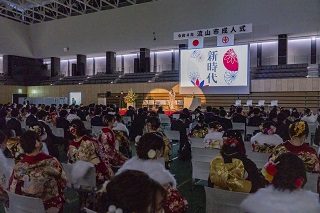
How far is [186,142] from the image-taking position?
7059 millimetres

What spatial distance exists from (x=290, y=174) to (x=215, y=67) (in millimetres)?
14503

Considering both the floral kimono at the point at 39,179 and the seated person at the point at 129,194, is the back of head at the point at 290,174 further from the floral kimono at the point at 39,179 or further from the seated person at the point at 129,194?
the floral kimono at the point at 39,179

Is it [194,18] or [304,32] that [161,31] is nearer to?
[194,18]

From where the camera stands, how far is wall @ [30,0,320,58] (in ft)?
51.2

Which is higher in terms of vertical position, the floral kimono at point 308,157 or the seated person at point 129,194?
the seated person at point 129,194

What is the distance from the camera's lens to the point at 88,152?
341 centimetres

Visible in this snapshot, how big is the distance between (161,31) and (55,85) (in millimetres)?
10151

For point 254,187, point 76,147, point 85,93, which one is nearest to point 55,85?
point 85,93

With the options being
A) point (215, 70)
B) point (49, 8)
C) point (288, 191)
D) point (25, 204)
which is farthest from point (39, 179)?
point (49, 8)

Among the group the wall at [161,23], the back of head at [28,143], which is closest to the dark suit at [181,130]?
the back of head at [28,143]

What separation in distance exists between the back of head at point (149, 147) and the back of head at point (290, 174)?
3.24 feet

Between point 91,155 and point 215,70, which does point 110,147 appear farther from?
point 215,70

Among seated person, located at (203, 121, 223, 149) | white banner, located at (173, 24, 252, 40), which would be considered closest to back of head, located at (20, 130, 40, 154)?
seated person, located at (203, 121, 223, 149)

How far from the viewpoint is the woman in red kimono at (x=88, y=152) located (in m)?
3.41
